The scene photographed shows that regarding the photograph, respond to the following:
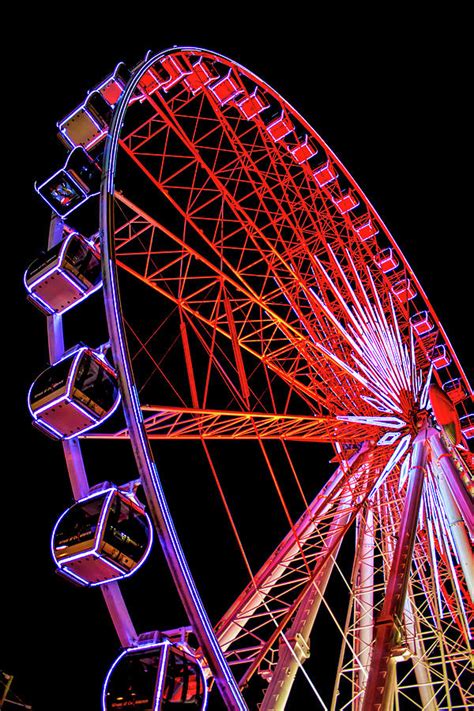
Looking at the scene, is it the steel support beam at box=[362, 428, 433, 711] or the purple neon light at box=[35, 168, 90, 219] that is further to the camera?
the purple neon light at box=[35, 168, 90, 219]

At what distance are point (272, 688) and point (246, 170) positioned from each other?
9.09m

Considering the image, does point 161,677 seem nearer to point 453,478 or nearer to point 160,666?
point 160,666

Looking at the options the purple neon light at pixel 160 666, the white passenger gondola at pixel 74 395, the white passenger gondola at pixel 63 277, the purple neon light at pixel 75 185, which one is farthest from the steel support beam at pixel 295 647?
the purple neon light at pixel 75 185

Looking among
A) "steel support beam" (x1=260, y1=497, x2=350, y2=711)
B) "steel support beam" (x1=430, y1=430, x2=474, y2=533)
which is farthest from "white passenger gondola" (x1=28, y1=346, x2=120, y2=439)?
"steel support beam" (x1=430, y1=430, x2=474, y2=533)

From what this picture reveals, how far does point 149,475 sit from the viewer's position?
5.79 metres

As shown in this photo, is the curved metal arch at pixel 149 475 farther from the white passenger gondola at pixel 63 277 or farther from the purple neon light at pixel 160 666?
the white passenger gondola at pixel 63 277

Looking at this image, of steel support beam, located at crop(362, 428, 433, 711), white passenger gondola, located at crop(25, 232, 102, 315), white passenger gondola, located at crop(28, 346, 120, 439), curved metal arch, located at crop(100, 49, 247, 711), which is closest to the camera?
curved metal arch, located at crop(100, 49, 247, 711)

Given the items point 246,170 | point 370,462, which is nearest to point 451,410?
point 370,462

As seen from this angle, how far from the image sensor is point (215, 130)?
1323cm

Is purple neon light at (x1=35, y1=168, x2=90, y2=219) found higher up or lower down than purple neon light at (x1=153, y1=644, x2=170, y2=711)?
higher up

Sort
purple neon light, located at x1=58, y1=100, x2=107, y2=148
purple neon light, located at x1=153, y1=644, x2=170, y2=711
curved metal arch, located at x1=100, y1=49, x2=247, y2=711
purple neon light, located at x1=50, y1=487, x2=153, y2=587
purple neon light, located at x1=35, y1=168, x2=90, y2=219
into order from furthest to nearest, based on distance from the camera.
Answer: purple neon light, located at x1=58, y1=100, x2=107, y2=148
purple neon light, located at x1=35, y1=168, x2=90, y2=219
purple neon light, located at x1=50, y1=487, x2=153, y2=587
purple neon light, located at x1=153, y1=644, x2=170, y2=711
curved metal arch, located at x1=100, y1=49, x2=247, y2=711

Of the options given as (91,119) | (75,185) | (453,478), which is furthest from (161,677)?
(91,119)

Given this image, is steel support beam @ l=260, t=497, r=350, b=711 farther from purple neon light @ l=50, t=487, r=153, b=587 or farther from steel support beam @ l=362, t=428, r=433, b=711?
purple neon light @ l=50, t=487, r=153, b=587

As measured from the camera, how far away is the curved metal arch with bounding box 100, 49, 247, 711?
514 centimetres
